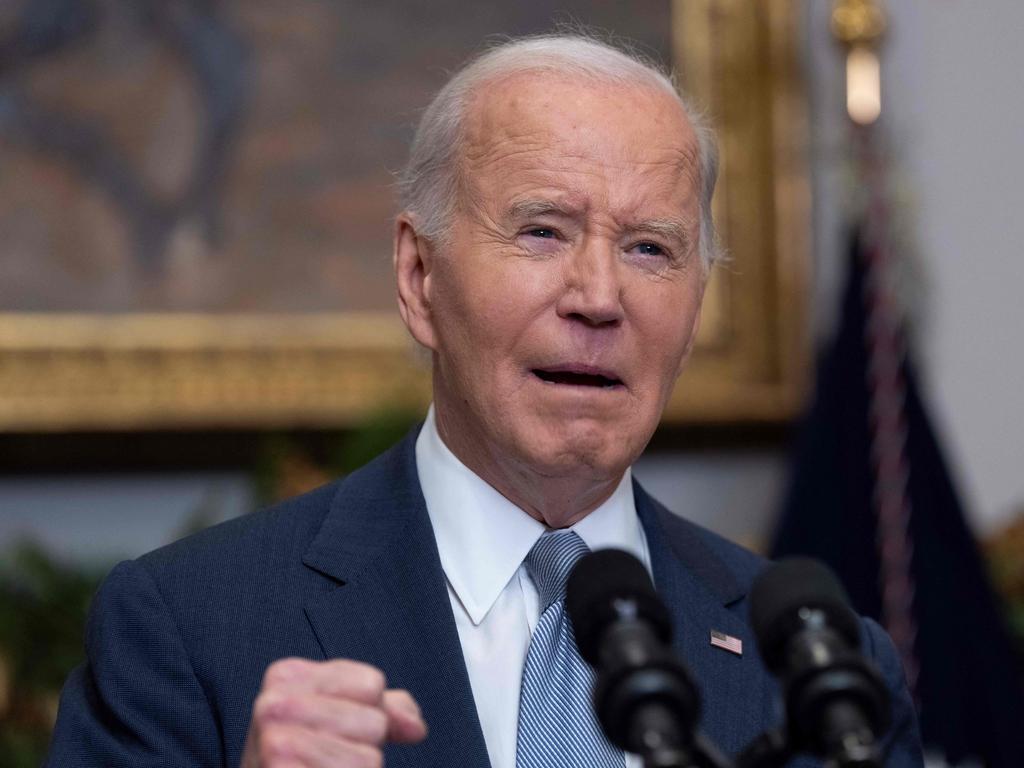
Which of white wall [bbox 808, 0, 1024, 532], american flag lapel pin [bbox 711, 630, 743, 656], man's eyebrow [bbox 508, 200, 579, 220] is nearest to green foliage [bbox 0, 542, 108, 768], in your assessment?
american flag lapel pin [bbox 711, 630, 743, 656]

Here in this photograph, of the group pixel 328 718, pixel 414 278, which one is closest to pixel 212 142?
pixel 414 278

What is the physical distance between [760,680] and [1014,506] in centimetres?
324

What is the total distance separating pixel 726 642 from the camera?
7.81 feet

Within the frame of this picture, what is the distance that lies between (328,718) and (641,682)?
1.34 feet

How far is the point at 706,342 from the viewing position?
16.4 feet

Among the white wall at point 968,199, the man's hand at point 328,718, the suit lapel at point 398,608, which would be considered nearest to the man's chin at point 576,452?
the suit lapel at point 398,608

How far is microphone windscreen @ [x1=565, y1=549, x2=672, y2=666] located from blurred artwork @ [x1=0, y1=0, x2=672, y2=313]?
3279mm

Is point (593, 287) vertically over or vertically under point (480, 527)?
over

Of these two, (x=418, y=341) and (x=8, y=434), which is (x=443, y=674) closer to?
(x=418, y=341)

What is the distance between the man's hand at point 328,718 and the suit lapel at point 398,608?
52cm

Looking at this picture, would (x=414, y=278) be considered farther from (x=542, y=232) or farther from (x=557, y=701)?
(x=557, y=701)

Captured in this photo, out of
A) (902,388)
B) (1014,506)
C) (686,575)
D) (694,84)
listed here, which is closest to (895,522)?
(902,388)

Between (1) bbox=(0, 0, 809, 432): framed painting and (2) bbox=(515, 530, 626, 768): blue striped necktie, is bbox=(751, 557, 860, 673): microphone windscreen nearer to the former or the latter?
(2) bbox=(515, 530, 626, 768): blue striped necktie

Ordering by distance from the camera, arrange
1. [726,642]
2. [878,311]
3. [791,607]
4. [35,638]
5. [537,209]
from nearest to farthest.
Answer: [791,607]
[537,209]
[726,642]
[35,638]
[878,311]
